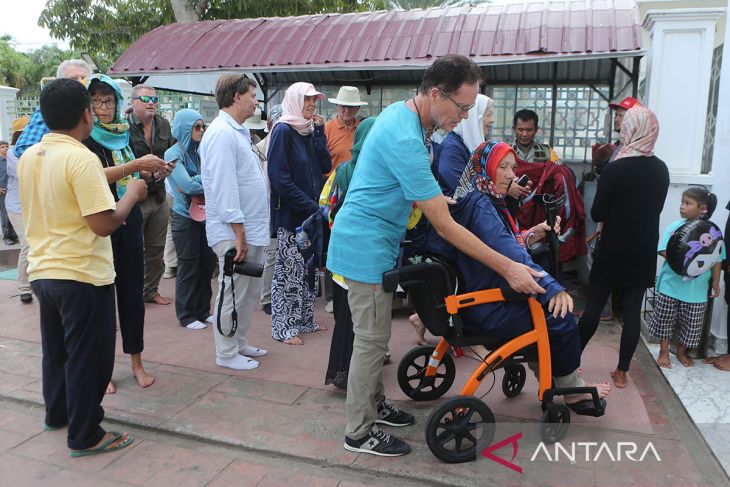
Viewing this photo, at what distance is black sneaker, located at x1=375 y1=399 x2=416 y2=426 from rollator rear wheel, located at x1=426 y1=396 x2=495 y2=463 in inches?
12.6

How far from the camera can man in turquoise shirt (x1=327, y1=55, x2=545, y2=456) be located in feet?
8.22

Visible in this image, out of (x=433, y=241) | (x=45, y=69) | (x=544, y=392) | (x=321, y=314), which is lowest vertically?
(x=321, y=314)

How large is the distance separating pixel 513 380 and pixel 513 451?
2.11ft

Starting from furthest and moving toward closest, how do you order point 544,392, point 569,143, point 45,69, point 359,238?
point 45,69
point 569,143
point 544,392
point 359,238

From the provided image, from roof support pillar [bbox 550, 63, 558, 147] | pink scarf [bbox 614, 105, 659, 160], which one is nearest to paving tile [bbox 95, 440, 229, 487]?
pink scarf [bbox 614, 105, 659, 160]

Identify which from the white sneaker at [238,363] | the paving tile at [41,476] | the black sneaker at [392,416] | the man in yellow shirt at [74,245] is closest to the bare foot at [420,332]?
the black sneaker at [392,416]

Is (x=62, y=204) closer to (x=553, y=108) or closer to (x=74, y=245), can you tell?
(x=74, y=245)

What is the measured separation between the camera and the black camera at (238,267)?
3.59m

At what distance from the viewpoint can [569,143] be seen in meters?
6.52

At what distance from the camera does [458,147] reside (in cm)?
362

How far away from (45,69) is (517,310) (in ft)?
134

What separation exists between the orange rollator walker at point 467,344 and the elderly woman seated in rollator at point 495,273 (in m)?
0.06

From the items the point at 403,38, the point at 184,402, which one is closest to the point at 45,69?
the point at 403,38

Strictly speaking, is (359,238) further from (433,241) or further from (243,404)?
(243,404)
